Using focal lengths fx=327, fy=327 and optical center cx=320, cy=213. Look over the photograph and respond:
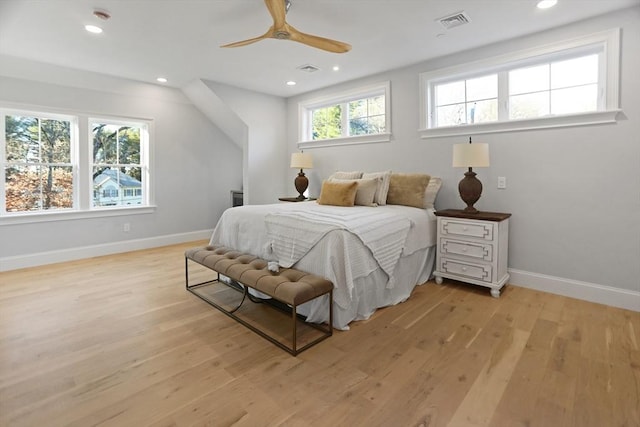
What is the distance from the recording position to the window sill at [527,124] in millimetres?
2811

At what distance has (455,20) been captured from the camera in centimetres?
286

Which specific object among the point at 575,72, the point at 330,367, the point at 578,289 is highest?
the point at 575,72

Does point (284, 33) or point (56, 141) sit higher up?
point (284, 33)

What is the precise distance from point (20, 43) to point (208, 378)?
3.94 metres

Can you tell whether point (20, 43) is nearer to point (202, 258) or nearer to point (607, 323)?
point (202, 258)

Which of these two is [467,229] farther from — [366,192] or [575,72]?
[575,72]

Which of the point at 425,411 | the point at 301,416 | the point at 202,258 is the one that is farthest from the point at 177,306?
the point at 425,411

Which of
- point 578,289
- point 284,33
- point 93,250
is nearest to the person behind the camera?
point 284,33

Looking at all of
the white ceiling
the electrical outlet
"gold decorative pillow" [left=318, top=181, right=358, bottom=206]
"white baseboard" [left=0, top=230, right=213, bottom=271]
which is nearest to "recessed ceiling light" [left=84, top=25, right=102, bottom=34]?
the white ceiling

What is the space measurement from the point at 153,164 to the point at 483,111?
15.2 ft

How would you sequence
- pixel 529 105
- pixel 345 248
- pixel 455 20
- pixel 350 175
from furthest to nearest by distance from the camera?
pixel 350 175 < pixel 529 105 < pixel 455 20 < pixel 345 248

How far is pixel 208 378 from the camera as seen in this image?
5.93 ft

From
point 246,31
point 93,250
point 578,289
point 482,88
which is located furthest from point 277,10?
point 93,250

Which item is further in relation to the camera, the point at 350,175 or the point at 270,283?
the point at 350,175
